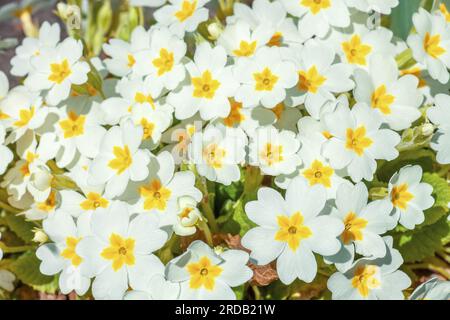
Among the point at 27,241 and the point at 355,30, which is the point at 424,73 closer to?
the point at 355,30

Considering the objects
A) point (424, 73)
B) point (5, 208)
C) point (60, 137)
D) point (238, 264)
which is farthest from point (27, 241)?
point (424, 73)

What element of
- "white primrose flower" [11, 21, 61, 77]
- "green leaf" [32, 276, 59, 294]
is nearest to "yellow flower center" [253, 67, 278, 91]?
"white primrose flower" [11, 21, 61, 77]

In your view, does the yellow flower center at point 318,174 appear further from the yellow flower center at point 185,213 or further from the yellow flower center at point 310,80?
the yellow flower center at point 185,213

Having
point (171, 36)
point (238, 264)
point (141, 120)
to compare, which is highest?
point (171, 36)

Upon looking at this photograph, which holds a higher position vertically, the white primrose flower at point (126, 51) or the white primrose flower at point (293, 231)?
the white primrose flower at point (126, 51)

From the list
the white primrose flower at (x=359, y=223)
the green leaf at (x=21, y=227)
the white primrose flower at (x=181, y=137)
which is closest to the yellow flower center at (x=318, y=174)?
the white primrose flower at (x=359, y=223)

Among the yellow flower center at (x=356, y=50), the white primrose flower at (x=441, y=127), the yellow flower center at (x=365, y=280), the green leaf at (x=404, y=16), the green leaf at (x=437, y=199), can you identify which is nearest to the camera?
the yellow flower center at (x=365, y=280)
